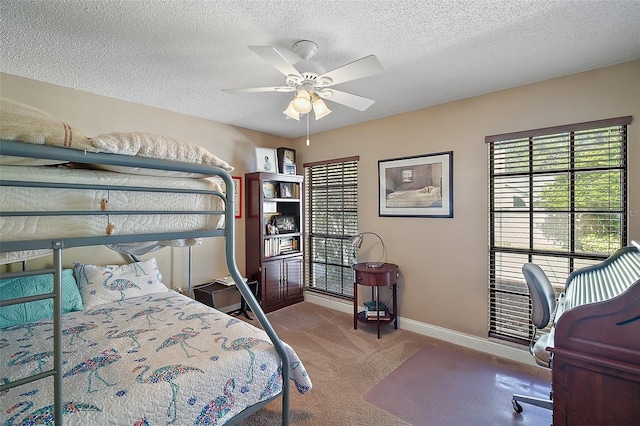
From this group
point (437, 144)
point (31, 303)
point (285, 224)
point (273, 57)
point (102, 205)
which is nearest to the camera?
point (102, 205)

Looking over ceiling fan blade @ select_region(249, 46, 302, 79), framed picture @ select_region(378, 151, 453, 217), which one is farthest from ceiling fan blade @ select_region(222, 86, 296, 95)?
framed picture @ select_region(378, 151, 453, 217)

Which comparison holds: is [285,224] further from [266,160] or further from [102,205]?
[102,205]

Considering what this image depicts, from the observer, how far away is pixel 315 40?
1.87m

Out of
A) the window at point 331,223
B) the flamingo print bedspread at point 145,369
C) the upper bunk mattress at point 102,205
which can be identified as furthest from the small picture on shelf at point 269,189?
the upper bunk mattress at point 102,205

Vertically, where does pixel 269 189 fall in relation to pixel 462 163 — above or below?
below

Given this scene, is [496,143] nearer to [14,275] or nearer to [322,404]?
[322,404]

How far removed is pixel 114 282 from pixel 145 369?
1554 mm

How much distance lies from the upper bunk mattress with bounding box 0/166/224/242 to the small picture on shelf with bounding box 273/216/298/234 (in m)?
2.69

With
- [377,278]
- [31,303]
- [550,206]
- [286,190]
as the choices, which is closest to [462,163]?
[550,206]

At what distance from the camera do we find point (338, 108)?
318cm

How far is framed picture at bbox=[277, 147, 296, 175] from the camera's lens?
414cm

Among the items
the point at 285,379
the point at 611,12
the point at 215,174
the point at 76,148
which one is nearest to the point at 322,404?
the point at 285,379

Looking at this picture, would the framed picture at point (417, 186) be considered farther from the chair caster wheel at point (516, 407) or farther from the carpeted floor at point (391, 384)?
the chair caster wheel at point (516, 407)

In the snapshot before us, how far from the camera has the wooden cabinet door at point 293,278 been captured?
4.05m
